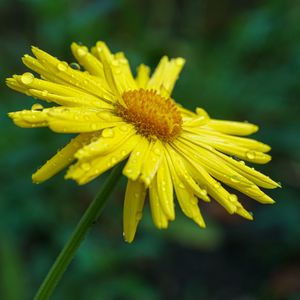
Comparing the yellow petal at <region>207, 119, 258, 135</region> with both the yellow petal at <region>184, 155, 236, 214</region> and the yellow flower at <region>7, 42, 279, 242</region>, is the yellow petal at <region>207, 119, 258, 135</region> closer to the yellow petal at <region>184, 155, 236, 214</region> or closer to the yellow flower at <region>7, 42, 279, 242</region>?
the yellow flower at <region>7, 42, 279, 242</region>

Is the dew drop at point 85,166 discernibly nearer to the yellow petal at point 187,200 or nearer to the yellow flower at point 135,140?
the yellow flower at point 135,140

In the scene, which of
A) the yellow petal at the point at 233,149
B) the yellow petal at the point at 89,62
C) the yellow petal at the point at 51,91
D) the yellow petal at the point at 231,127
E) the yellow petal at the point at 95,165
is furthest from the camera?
the yellow petal at the point at 231,127

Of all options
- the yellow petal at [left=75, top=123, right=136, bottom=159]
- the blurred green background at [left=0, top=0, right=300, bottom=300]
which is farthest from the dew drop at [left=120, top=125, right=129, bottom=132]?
the blurred green background at [left=0, top=0, right=300, bottom=300]

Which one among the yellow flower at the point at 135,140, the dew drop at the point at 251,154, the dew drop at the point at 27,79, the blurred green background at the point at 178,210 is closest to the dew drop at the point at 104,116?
the yellow flower at the point at 135,140

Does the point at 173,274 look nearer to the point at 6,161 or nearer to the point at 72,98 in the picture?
the point at 6,161

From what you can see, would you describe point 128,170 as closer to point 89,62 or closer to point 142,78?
point 89,62

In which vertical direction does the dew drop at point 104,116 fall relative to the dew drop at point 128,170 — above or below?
above

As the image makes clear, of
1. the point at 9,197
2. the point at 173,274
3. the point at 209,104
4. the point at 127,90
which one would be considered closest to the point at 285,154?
the point at 209,104
